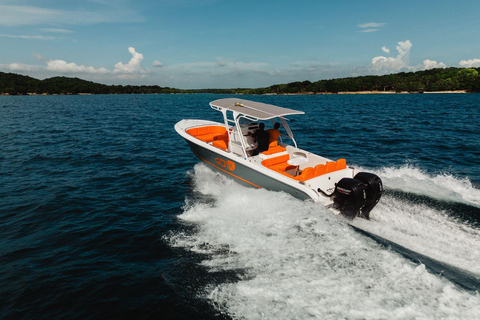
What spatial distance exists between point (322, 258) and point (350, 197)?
2199 millimetres

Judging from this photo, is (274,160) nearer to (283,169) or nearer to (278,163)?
(278,163)

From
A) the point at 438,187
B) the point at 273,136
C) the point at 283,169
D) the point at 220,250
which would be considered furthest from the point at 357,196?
the point at 273,136

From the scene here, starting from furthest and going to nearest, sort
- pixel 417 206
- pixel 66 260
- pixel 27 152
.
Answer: pixel 27 152 → pixel 417 206 → pixel 66 260

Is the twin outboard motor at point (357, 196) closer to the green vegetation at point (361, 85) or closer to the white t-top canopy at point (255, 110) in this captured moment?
the white t-top canopy at point (255, 110)

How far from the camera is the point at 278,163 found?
9.09m

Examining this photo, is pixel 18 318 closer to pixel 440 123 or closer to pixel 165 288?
pixel 165 288

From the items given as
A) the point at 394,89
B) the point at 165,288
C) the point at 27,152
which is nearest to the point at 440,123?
the point at 165,288

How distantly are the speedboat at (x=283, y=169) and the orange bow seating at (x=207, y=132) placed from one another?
0.16 meters

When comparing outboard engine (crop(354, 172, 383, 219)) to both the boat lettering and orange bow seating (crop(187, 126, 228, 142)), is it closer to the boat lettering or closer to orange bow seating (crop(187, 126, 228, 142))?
the boat lettering

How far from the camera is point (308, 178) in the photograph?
721 cm

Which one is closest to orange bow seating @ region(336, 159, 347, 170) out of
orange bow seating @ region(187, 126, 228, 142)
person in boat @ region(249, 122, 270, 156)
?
person in boat @ region(249, 122, 270, 156)

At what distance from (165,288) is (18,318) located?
239 cm

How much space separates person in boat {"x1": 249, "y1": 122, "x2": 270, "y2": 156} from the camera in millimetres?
9266

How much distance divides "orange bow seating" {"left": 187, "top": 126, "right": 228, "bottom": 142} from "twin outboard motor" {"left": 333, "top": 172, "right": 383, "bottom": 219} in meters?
6.66
